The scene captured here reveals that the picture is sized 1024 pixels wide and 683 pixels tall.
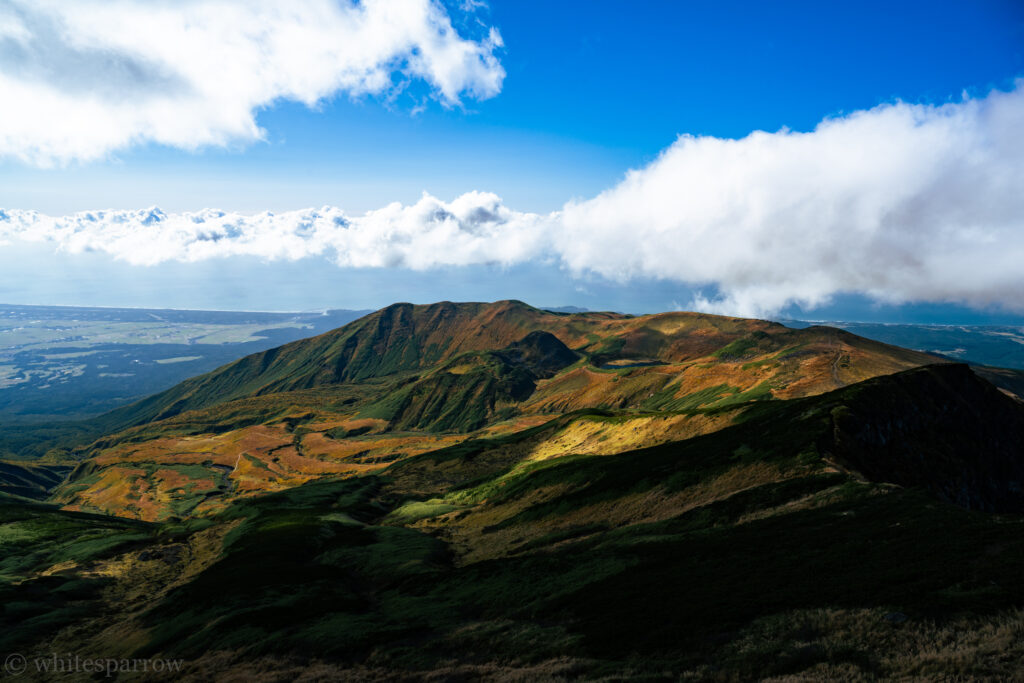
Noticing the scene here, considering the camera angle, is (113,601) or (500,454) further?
(500,454)

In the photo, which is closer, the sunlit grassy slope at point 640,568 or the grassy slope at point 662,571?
the grassy slope at point 662,571

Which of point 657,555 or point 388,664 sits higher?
point 657,555

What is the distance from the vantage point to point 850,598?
111 feet

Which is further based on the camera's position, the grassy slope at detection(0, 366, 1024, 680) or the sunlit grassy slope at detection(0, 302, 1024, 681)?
the sunlit grassy slope at detection(0, 302, 1024, 681)

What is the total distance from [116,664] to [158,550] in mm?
60266

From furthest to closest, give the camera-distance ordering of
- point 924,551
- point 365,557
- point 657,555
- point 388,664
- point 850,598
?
point 365,557 < point 657,555 < point 388,664 < point 924,551 < point 850,598

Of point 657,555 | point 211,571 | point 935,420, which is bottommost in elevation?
point 211,571

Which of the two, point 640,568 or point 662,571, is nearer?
point 662,571

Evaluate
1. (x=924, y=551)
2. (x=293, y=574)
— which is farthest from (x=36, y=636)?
(x=924, y=551)

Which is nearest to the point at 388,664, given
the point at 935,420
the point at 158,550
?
the point at 158,550

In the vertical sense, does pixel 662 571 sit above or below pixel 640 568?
above

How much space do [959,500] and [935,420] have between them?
2481 centimetres

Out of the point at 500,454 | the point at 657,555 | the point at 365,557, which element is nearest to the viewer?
the point at 657,555

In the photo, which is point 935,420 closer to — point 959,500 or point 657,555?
point 959,500
